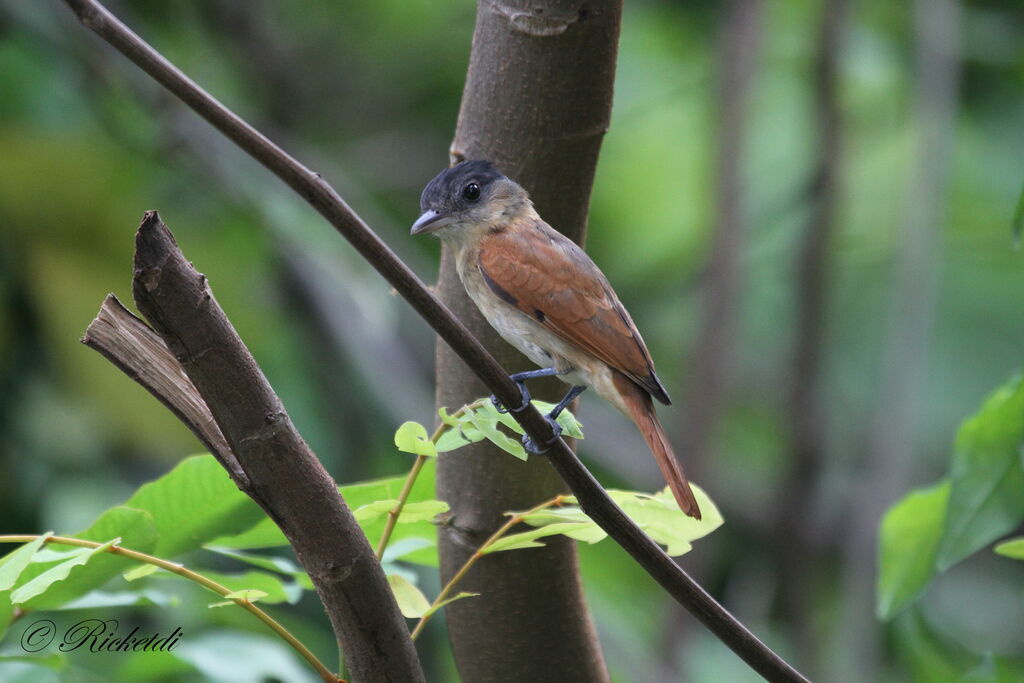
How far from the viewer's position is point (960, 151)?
4.45m

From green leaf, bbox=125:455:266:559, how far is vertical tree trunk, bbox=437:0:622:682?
0.35 m

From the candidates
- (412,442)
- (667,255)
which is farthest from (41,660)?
(667,255)

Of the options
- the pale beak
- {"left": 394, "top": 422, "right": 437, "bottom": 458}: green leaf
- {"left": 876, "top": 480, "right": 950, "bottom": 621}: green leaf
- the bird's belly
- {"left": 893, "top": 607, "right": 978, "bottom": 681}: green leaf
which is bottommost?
{"left": 893, "top": 607, "right": 978, "bottom": 681}: green leaf

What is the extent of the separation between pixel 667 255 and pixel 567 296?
281cm

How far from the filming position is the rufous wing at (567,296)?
1814 mm

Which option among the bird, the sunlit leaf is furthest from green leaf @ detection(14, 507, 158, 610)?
the bird

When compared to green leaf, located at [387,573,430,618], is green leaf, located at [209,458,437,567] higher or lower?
higher

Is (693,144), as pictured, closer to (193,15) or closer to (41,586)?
(193,15)

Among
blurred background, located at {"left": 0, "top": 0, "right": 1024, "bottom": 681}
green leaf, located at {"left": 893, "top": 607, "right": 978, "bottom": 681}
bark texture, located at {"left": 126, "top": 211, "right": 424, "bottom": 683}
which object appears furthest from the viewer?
blurred background, located at {"left": 0, "top": 0, "right": 1024, "bottom": 681}

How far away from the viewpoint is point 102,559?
1362mm

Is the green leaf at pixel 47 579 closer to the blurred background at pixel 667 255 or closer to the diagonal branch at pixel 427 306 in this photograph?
the diagonal branch at pixel 427 306

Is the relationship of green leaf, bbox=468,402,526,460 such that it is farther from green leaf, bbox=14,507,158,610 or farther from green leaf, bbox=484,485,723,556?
green leaf, bbox=14,507,158,610

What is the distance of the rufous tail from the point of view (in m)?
1.40

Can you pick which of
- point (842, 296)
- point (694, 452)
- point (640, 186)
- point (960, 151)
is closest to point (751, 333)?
point (842, 296)
